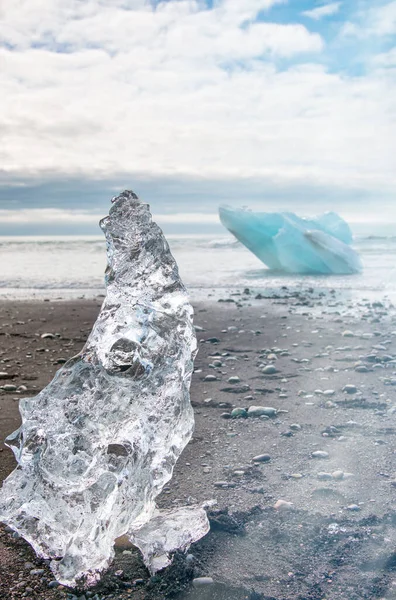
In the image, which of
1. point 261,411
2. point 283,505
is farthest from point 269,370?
point 283,505

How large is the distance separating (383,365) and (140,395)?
4.24 meters

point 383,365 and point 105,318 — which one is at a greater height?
point 105,318

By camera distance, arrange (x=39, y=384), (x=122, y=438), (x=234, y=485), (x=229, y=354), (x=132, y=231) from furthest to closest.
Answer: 1. (x=229, y=354)
2. (x=39, y=384)
3. (x=234, y=485)
4. (x=132, y=231)
5. (x=122, y=438)

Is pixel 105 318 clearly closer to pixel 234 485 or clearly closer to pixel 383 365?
pixel 234 485

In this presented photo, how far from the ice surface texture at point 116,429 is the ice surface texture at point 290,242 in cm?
1359

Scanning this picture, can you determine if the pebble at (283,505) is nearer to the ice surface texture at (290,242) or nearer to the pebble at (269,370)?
the pebble at (269,370)

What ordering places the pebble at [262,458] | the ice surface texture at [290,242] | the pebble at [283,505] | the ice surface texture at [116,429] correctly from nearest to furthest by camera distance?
the ice surface texture at [116,429]
the pebble at [283,505]
the pebble at [262,458]
the ice surface texture at [290,242]

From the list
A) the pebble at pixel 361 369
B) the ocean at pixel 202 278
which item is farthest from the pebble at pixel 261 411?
the ocean at pixel 202 278

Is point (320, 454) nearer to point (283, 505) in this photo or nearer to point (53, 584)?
point (283, 505)

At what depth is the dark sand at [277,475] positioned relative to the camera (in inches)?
96.5

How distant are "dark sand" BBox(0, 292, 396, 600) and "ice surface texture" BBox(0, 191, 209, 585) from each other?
151 mm

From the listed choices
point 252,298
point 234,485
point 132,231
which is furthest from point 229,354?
point 252,298

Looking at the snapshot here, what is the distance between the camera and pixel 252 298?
11.9m

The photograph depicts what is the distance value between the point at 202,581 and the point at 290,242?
47.0ft
